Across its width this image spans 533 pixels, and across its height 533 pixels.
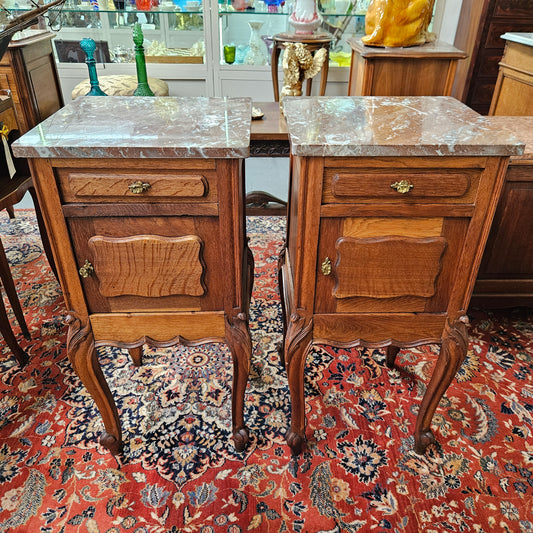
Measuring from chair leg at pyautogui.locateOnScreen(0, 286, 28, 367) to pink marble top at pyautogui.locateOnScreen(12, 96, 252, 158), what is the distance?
847 mm

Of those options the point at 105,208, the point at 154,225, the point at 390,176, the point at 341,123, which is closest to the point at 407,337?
the point at 390,176

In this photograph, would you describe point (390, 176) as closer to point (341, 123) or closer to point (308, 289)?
point (341, 123)

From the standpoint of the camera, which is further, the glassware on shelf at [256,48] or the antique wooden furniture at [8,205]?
the glassware on shelf at [256,48]

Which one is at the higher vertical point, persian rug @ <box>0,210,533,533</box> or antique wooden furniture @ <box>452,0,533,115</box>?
antique wooden furniture @ <box>452,0,533,115</box>

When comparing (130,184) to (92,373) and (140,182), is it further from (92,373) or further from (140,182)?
(92,373)

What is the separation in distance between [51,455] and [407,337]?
120cm

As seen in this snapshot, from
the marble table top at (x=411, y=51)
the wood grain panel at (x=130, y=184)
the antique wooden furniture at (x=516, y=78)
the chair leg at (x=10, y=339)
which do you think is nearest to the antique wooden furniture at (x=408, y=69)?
the marble table top at (x=411, y=51)

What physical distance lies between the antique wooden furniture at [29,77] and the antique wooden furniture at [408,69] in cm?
177

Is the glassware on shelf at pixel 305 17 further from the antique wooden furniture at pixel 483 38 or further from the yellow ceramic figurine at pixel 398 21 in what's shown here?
the antique wooden furniture at pixel 483 38

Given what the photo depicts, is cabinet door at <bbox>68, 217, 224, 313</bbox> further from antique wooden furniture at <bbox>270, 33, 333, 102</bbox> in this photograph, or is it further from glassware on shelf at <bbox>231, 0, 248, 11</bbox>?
glassware on shelf at <bbox>231, 0, 248, 11</bbox>

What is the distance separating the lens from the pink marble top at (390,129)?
1.05m

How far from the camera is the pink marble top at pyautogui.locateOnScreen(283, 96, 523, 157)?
1046 mm

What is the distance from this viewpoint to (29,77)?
2.25m

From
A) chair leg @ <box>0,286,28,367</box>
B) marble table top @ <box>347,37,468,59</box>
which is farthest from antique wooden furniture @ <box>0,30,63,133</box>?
marble table top @ <box>347,37,468,59</box>
